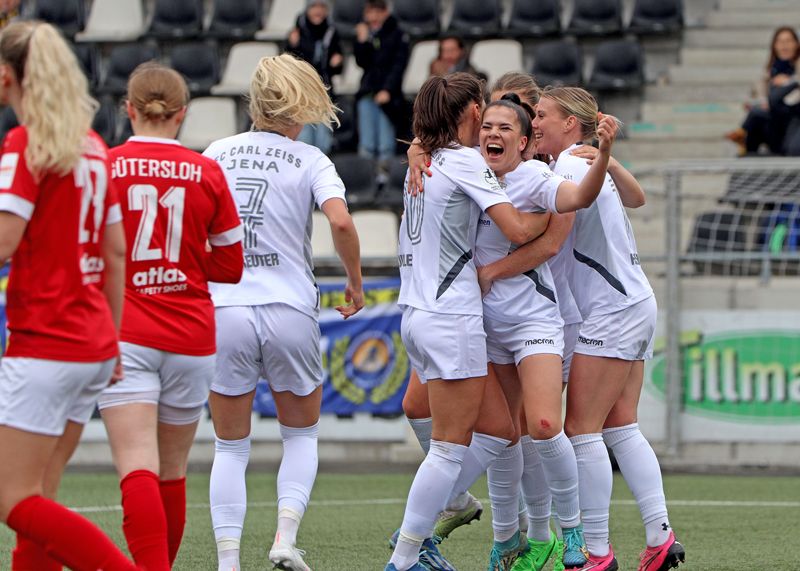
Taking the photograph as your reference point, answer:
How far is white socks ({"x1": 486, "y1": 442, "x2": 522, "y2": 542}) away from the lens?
18.6 feet

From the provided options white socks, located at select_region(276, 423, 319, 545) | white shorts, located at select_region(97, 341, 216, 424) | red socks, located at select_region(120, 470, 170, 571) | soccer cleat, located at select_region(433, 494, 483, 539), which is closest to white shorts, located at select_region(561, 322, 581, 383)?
→ soccer cleat, located at select_region(433, 494, 483, 539)

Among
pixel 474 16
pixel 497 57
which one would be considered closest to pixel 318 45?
pixel 497 57

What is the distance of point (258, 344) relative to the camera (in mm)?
5250

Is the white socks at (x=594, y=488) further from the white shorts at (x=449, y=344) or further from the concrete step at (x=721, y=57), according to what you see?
the concrete step at (x=721, y=57)

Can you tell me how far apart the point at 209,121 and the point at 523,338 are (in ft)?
34.8

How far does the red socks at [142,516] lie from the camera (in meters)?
4.38

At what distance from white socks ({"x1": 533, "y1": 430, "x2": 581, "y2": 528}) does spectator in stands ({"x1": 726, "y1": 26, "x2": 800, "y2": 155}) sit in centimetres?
854

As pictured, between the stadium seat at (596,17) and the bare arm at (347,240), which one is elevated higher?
the stadium seat at (596,17)

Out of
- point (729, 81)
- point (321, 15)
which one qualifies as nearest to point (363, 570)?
point (321, 15)

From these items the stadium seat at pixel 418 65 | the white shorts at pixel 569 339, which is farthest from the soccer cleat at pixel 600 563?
the stadium seat at pixel 418 65

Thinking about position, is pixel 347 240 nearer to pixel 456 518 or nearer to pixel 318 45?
pixel 456 518

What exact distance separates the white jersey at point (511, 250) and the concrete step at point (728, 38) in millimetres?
11248

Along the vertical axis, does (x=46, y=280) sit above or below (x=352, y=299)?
above

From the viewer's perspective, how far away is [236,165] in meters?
5.28
